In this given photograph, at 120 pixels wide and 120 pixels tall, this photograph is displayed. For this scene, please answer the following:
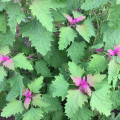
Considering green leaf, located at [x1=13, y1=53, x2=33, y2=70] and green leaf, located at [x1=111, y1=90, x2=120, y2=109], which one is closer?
green leaf, located at [x1=13, y1=53, x2=33, y2=70]

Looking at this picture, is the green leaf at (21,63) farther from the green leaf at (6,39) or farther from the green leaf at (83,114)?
the green leaf at (83,114)

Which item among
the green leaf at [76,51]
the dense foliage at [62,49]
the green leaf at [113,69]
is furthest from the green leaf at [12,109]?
the green leaf at [113,69]

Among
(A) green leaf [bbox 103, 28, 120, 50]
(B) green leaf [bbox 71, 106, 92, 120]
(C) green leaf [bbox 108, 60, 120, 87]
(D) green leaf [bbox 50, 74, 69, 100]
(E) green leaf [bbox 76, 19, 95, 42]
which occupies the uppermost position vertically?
(E) green leaf [bbox 76, 19, 95, 42]

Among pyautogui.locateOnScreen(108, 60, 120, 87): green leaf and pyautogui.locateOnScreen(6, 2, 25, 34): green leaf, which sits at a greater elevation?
pyautogui.locateOnScreen(6, 2, 25, 34): green leaf

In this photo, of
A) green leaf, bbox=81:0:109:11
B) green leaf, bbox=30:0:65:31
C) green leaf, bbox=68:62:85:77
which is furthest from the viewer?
green leaf, bbox=68:62:85:77

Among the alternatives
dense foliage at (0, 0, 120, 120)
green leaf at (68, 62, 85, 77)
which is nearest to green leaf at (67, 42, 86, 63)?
dense foliage at (0, 0, 120, 120)

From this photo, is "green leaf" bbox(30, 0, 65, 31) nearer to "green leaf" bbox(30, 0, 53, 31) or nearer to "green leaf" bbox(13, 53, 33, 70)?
"green leaf" bbox(30, 0, 53, 31)

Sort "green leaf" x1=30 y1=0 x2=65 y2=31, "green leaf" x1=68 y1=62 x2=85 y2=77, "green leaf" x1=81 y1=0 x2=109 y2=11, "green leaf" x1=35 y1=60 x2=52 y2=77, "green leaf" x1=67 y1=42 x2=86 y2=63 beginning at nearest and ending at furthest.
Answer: "green leaf" x1=30 y1=0 x2=65 y2=31 < "green leaf" x1=81 y1=0 x2=109 y2=11 < "green leaf" x1=68 y1=62 x2=85 y2=77 < "green leaf" x1=67 y1=42 x2=86 y2=63 < "green leaf" x1=35 y1=60 x2=52 y2=77
